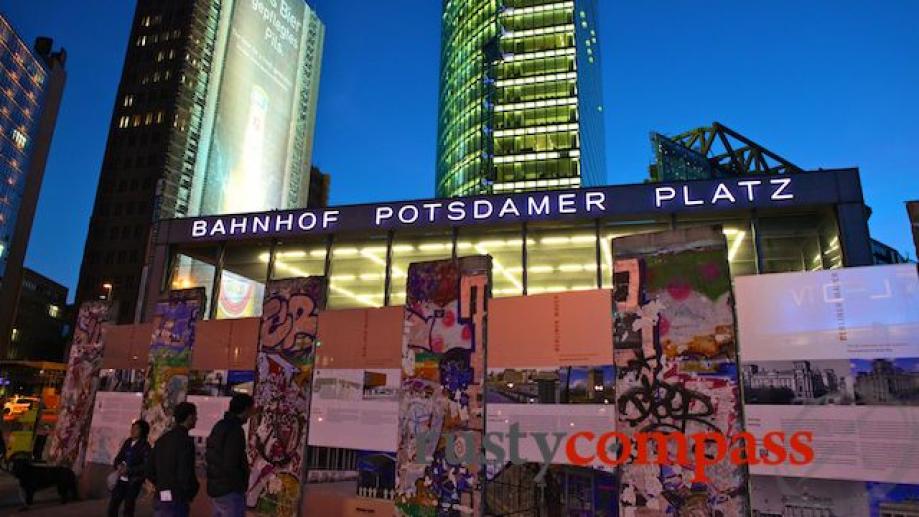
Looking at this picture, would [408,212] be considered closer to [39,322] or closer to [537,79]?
[537,79]

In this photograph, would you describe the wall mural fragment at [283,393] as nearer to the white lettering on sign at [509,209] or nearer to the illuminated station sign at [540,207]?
the illuminated station sign at [540,207]

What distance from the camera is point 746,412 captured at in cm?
702

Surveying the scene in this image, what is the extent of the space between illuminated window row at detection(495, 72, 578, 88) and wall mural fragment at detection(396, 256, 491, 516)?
7872 centimetres

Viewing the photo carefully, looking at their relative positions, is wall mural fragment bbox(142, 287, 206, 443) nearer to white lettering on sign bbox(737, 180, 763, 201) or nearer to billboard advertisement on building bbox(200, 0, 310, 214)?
white lettering on sign bbox(737, 180, 763, 201)

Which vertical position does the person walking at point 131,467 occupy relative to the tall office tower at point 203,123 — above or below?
below

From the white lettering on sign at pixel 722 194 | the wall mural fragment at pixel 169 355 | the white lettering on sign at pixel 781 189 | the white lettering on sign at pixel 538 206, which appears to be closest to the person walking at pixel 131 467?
the wall mural fragment at pixel 169 355

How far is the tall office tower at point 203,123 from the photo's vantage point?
203 feet

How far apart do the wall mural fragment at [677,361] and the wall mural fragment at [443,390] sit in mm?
2139

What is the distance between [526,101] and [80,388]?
76.7m

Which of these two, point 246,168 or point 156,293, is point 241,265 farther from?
point 246,168

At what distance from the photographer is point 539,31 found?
84.8 m

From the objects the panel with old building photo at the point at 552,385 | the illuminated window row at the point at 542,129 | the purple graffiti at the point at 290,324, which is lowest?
the panel with old building photo at the point at 552,385

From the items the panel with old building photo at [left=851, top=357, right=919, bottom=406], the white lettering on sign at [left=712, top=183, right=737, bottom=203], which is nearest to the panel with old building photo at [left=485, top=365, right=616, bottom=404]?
the panel with old building photo at [left=851, top=357, right=919, bottom=406]

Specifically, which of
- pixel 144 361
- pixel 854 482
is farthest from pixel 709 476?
pixel 144 361
